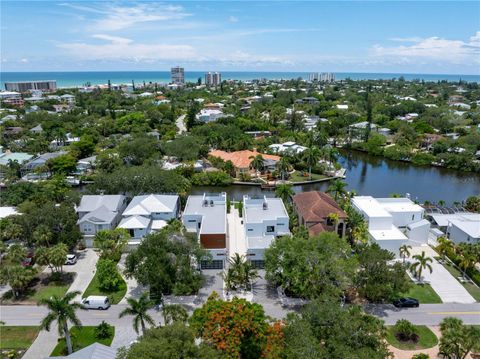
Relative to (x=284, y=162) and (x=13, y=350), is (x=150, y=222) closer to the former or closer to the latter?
(x=13, y=350)

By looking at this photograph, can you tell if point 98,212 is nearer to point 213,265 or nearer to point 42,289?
point 42,289

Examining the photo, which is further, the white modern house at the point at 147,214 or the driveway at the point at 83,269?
the white modern house at the point at 147,214

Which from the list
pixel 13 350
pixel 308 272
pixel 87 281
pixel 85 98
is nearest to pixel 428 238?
pixel 308 272

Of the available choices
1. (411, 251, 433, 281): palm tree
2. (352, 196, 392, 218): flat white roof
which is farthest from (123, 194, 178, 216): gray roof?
(411, 251, 433, 281): palm tree

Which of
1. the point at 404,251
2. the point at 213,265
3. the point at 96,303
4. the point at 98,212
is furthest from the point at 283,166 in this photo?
the point at 96,303

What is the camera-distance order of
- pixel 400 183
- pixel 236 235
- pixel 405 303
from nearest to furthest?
1. pixel 405 303
2. pixel 236 235
3. pixel 400 183

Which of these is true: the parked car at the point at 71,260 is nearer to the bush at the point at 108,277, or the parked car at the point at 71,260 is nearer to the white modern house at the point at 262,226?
the bush at the point at 108,277

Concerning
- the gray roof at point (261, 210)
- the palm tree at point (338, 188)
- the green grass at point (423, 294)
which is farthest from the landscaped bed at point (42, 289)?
the palm tree at point (338, 188)
